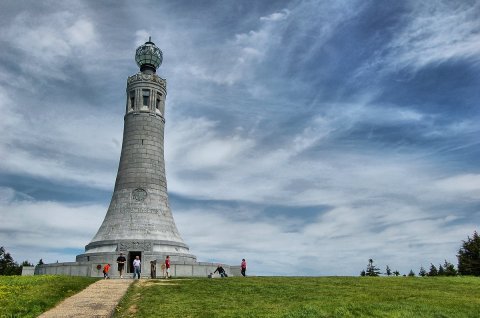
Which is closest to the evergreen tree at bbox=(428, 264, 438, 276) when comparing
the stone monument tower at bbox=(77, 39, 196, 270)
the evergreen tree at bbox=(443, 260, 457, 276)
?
the evergreen tree at bbox=(443, 260, 457, 276)

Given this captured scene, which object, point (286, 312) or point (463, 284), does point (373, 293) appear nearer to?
point (286, 312)

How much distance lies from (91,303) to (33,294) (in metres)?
3.20

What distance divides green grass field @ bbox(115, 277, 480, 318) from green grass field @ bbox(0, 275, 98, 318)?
3.14 m

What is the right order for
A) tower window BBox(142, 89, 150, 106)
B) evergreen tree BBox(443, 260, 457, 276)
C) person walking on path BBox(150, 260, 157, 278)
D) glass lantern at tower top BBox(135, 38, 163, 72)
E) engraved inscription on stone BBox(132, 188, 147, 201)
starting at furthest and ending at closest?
evergreen tree BBox(443, 260, 457, 276)
glass lantern at tower top BBox(135, 38, 163, 72)
tower window BBox(142, 89, 150, 106)
engraved inscription on stone BBox(132, 188, 147, 201)
person walking on path BBox(150, 260, 157, 278)

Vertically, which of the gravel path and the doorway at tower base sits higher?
the doorway at tower base

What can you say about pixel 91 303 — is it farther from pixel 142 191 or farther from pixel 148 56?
pixel 148 56

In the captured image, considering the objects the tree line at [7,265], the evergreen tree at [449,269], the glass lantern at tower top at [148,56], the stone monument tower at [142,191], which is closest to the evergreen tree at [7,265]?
the tree line at [7,265]

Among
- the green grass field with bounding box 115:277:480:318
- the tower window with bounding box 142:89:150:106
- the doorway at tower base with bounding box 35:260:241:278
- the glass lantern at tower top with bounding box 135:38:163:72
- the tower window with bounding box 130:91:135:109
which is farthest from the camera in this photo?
the glass lantern at tower top with bounding box 135:38:163:72

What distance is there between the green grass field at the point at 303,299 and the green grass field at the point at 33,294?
3.14 m

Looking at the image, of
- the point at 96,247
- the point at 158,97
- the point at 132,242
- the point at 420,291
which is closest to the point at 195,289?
the point at 420,291

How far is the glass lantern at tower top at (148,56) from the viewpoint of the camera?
175 feet

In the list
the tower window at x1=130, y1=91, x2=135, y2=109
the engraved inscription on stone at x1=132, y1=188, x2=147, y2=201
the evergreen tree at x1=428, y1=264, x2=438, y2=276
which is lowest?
the evergreen tree at x1=428, y1=264, x2=438, y2=276

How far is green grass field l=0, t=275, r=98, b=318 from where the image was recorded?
57.7 feet

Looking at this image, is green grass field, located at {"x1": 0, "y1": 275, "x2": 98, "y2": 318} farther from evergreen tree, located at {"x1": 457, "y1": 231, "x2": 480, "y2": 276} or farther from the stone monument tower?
evergreen tree, located at {"x1": 457, "y1": 231, "x2": 480, "y2": 276}
